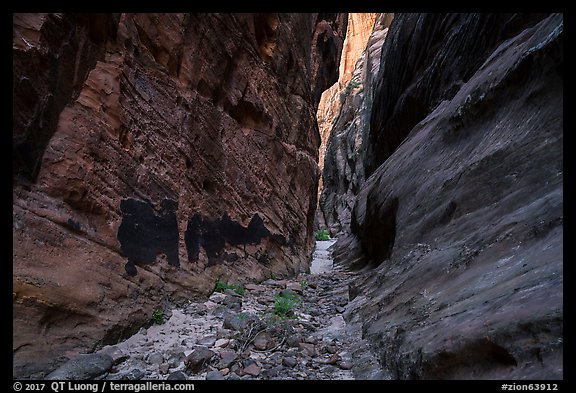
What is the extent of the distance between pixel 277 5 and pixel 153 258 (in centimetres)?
448

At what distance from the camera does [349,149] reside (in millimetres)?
32438

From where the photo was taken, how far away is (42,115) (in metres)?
3.96

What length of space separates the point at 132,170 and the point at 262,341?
3182 millimetres

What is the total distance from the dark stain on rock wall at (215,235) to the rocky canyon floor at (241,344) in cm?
84

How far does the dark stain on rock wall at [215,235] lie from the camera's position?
5914 millimetres

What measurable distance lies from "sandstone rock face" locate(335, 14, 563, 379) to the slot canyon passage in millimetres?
20

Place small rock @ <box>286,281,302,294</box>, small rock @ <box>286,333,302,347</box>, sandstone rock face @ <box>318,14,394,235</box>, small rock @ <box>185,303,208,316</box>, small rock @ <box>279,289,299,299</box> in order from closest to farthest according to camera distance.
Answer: small rock @ <box>286,333,302,347</box> → small rock @ <box>185,303,208,316</box> → small rock @ <box>279,289,299,299</box> → small rock @ <box>286,281,302,294</box> → sandstone rock face @ <box>318,14,394,235</box>

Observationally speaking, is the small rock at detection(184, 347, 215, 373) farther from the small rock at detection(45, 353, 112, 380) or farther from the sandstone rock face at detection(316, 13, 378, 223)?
the sandstone rock face at detection(316, 13, 378, 223)

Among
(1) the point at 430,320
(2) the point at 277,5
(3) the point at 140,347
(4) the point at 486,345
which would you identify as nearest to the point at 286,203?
(2) the point at 277,5

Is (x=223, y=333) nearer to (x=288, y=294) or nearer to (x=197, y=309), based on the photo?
(x=197, y=309)

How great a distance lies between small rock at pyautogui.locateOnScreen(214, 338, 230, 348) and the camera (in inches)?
156

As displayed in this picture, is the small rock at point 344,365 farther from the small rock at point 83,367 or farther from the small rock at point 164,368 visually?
the small rock at point 83,367

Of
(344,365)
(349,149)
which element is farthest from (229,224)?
(349,149)

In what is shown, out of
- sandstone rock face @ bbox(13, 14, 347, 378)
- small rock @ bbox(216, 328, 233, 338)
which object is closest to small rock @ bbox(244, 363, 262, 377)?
small rock @ bbox(216, 328, 233, 338)
